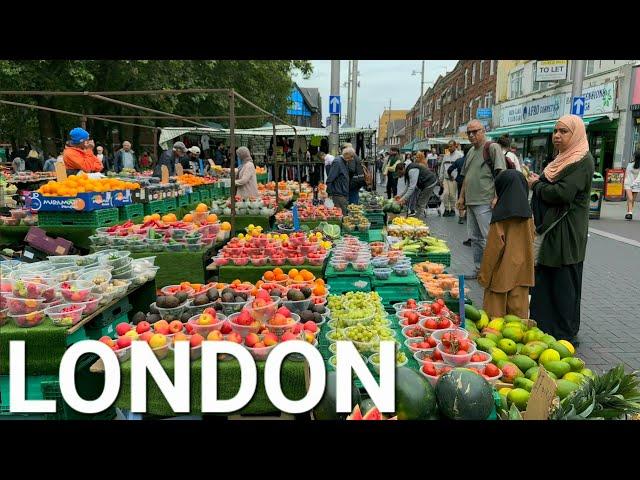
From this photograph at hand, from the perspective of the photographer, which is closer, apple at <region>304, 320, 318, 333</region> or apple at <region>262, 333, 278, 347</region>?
apple at <region>262, 333, 278, 347</region>

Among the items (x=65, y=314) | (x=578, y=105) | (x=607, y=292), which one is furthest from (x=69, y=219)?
(x=578, y=105)

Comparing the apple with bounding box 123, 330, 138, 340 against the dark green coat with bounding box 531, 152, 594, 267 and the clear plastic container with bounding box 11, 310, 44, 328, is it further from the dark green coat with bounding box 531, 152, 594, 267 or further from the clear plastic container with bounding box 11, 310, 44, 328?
the dark green coat with bounding box 531, 152, 594, 267

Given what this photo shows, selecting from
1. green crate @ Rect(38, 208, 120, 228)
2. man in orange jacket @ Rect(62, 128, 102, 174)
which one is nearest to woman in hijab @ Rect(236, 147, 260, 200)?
man in orange jacket @ Rect(62, 128, 102, 174)

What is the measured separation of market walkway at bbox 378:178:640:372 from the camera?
203 inches

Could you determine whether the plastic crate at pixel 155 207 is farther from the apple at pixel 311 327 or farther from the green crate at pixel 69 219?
the apple at pixel 311 327

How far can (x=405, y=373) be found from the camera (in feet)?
9.34

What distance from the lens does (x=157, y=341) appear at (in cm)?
323

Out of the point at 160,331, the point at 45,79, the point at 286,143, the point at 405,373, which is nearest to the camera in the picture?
the point at 405,373

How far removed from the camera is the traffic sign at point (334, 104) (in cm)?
1410

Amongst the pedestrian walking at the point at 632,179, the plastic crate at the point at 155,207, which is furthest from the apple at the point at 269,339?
the pedestrian walking at the point at 632,179

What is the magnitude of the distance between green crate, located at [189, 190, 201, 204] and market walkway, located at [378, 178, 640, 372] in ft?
18.8

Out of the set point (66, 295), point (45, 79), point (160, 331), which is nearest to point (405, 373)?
point (160, 331)
